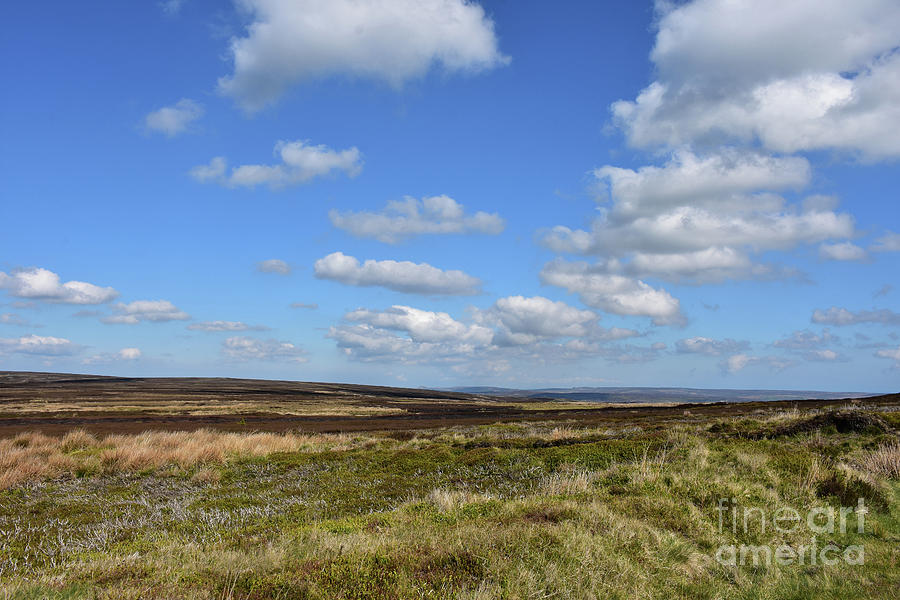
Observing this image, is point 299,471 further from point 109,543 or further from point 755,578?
point 755,578

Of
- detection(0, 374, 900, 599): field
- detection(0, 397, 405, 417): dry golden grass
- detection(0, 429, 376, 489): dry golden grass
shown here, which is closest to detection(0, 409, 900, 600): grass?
detection(0, 374, 900, 599): field

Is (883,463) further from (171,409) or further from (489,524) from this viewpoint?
(171,409)

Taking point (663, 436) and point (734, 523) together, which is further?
point (663, 436)

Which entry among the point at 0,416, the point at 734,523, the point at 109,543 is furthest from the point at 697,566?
the point at 0,416

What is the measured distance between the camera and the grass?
6.09 metres

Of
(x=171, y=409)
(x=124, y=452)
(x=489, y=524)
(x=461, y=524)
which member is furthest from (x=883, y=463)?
(x=171, y=409)

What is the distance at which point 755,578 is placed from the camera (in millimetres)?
6984

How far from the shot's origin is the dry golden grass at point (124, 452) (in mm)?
18828

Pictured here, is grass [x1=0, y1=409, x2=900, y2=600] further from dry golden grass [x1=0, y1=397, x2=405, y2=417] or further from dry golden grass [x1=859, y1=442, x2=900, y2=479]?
dry golden grass [x1=0, y1=397, x2=405, y2=417]

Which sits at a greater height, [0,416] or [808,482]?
[808,482]

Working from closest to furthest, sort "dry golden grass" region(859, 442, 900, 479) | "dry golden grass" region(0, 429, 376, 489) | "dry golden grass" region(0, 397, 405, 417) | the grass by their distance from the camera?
the grass
"dry golden grass" region(859, 442, 900, 479)
"dry golden grass" region(0, 429, 376, 489)
"dry golden grass" region(0, 397, 405, 417)

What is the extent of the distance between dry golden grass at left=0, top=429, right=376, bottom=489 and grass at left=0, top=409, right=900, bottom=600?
0.22 m

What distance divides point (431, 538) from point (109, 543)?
697 centimetres

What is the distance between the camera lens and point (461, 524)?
8.41 m
